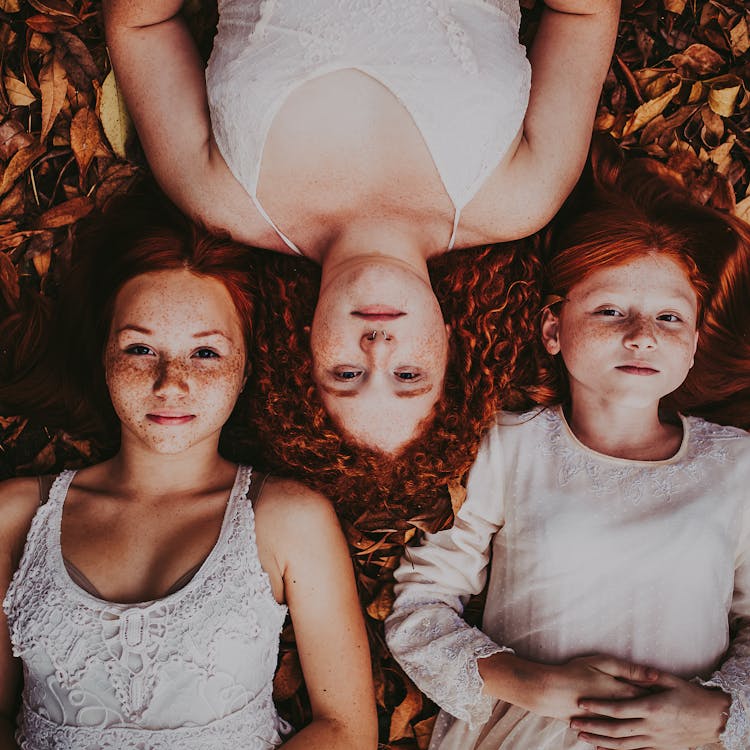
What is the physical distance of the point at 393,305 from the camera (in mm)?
1989

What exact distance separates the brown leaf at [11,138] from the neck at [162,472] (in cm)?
92

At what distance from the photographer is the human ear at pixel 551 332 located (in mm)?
2430

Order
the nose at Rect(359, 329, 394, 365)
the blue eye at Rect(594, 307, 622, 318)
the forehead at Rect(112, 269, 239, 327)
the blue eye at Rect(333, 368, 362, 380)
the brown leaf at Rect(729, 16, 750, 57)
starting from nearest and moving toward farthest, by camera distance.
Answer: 1. the nose at Rect(359, 329, 394, 365)
2. the blue eye at Rect(333, 368, 362, 380)
3. the forehead at Rect(112, 269, 239, 327)
4. the blue eye at Rect(594, 307, 622, 318)
5. the brown leaf at Rect(729, 16, 750, 57)

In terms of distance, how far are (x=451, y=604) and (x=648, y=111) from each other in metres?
1.57

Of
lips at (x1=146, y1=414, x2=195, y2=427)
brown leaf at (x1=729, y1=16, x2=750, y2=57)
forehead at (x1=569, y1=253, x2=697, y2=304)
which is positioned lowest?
lips at (x1=146, y1=414, x2=195, y2=427)

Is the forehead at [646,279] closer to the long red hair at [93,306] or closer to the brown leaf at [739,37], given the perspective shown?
the brown leaf at [739,37]

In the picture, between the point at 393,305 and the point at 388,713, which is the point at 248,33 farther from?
the point at 388,713

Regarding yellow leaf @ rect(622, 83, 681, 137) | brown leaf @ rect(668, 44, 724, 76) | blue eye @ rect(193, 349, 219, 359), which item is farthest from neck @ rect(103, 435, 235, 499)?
brown leaf @ rect(668, 44, 724, 76)

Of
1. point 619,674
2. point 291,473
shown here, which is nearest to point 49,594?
point 291,473

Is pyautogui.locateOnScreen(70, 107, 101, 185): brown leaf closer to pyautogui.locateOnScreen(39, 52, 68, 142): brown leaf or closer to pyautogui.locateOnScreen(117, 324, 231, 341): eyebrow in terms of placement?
pyautogui.locateOnScreen(39, 52, 68, 142): brown leaf

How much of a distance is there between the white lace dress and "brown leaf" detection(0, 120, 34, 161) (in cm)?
161

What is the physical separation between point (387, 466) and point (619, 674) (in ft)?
2.66

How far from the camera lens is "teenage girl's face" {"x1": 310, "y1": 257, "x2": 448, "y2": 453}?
1.99 metres

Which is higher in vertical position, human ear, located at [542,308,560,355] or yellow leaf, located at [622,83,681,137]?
yellow leaf, located at [622,83,681,137]
